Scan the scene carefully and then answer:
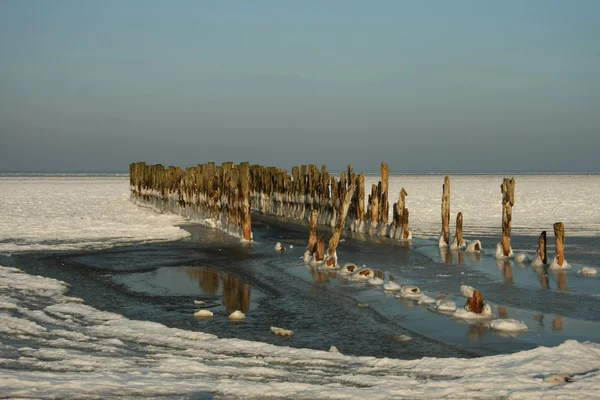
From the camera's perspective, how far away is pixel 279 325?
854 centimetres

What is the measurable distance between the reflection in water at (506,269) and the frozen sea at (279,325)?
0.06 metres

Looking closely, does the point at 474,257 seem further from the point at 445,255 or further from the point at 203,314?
the point at 203,314

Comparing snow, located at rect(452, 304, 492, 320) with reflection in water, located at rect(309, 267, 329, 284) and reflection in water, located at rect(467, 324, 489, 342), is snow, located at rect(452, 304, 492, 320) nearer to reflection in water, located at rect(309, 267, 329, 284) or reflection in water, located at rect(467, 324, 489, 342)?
reflection in water, located at rect(467, 324, 489, 342)

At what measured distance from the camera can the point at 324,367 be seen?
655cm

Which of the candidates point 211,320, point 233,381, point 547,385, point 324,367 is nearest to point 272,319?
point 211,320

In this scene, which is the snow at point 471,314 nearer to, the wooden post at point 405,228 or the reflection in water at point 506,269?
the reflection in water at point 506,269

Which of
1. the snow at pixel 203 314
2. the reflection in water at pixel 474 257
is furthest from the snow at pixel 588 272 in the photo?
the snow at pixel 203 314

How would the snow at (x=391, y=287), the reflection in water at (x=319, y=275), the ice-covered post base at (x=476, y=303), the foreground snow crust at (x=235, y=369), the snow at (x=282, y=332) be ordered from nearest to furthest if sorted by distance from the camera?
1. the foreground snow crust at (x=235, y=369)
2. the snow at (x=282, y=332)
3. the ice-covered post base at (x=476, y=303)
4. the snow at (x=391, y=287)
5. the reflection in water at (x=319, y=275)

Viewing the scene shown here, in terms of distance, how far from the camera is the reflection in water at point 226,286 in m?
9.87

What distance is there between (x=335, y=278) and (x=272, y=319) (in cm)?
341

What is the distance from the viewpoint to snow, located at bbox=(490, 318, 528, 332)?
8141 millimetres

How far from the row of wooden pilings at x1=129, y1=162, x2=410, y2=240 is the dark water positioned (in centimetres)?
213

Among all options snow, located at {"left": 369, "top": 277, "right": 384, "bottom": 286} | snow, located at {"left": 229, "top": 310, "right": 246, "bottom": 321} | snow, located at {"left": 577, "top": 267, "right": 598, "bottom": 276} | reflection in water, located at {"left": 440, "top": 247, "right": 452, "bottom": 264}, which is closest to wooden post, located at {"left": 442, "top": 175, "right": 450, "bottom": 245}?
reflection in water, located at {"left": 440, "top": 247, "right": 452, "bottom": 264}

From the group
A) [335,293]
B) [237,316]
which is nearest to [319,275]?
[335,293]
